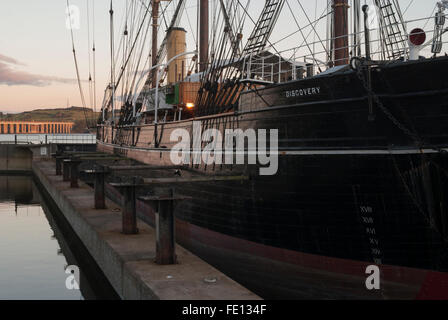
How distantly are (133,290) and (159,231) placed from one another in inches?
47.3

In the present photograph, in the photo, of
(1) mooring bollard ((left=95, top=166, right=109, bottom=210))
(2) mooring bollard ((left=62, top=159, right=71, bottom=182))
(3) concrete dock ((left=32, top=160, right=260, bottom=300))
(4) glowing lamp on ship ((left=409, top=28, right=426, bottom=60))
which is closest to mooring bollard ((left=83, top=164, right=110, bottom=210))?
(1) mooring bollard ((left=95, top=166, right=109, bottom=210))

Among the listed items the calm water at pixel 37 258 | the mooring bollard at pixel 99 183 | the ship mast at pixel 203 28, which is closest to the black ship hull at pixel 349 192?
the calm water at pixel 37 258

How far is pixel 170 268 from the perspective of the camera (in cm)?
808

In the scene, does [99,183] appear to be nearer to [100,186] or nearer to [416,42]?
[100,186]

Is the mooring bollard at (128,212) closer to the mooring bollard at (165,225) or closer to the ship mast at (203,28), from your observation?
the mooring bollard at (165,225)

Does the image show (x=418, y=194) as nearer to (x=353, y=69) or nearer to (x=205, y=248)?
(x=353, y=69)

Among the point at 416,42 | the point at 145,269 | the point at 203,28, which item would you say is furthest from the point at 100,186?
the point at 416,42

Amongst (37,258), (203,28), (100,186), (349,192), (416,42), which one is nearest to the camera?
(416,42)

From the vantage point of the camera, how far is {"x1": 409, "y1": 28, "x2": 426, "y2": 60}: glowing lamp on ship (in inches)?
326

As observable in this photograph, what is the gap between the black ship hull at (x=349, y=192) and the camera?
782 centimetres

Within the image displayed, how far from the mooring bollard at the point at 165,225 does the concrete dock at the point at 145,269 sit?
0.21 m

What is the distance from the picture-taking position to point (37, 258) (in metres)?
14.4

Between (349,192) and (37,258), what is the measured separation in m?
11.1

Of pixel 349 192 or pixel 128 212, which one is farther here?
pixel 128 212
